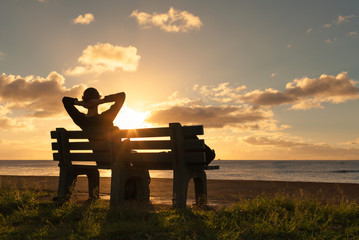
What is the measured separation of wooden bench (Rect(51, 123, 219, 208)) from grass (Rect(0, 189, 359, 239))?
802 mm

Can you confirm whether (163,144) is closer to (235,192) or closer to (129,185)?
(129,185)

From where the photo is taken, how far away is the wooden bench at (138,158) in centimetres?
579

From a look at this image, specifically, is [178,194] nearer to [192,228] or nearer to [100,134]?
[192,228]

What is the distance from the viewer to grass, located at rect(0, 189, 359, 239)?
4145 millimetres

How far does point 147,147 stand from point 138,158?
350mm

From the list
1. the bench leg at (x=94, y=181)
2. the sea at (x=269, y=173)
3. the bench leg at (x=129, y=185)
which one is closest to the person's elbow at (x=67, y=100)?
the bench leg at (x=94, y=181)

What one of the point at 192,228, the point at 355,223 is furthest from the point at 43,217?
the point at 355,223

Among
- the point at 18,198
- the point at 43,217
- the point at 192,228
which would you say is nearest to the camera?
the point at 192,228

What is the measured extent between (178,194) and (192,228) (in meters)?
1.48

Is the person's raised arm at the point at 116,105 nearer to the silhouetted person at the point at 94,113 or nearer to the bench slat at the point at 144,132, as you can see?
the silhouetted person at the point at 94,113

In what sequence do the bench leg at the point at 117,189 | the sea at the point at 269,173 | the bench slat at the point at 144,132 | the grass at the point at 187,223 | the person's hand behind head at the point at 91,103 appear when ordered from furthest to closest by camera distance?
the sea at the point at 269,173, the person's hand behind head at the point at 91,103, the bench leg at the point at 117,189, the bench slat at the point at 144,132, the grass at the point at 187,223

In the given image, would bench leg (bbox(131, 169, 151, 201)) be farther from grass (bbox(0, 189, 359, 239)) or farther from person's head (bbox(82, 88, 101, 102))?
person's head (bbox(82, 88, 101, 102))

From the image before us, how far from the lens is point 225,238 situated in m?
3.90

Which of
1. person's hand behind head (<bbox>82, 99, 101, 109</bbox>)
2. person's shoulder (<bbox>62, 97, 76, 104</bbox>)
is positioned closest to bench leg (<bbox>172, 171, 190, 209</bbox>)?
person's hand behind head (<bbox>82, 99, 101, 109</bbox>)
